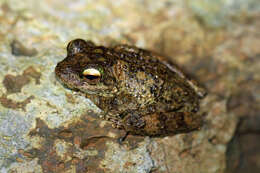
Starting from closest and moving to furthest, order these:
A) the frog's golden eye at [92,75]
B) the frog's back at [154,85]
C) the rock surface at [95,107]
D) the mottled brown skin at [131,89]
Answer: the rock surface at [95,107], the frog's golden eye at [92,75], the mottled brown skin at [131,89], the frog's back at [154,85]

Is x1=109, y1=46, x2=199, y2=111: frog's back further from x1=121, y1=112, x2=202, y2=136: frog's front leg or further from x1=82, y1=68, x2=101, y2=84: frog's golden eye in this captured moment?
x1=82, y1=68, x2=101, y2=84: frog's golden eye

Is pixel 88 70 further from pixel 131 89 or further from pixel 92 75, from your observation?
pixel 131 89

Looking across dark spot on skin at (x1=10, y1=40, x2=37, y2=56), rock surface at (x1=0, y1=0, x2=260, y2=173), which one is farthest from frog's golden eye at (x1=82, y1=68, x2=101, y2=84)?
dark spot on skin at (x1=10, y1=40, x2=37, y2=56)

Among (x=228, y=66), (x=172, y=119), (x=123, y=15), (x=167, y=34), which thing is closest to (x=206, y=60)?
(x=228, y=66)

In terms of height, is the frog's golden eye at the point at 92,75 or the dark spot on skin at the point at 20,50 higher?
the dark spot on skin at the point at 20,50

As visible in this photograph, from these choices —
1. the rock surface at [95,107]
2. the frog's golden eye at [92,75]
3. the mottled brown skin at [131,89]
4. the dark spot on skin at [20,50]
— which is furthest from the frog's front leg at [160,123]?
the dark spot on skin at [20,50]

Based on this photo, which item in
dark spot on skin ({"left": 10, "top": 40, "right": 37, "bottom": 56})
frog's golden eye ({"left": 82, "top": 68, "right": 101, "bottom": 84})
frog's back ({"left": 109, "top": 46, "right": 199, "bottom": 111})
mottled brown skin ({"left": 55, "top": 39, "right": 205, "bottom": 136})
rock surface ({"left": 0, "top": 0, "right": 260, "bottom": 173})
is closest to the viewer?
rock surface ({"left": 0, "top": 0, "right": 260, "bottom": 173})

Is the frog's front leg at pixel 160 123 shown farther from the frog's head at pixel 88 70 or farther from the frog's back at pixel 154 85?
the frog's head at pixel 88 70

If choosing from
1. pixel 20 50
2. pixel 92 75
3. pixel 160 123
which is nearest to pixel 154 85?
pixel 160 123
